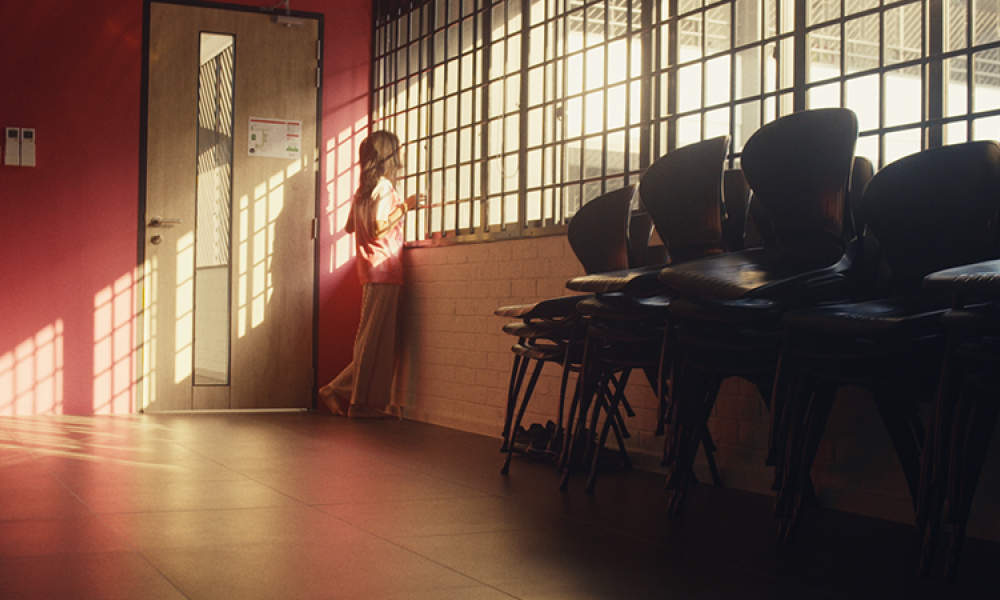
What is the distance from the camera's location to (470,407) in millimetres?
5555

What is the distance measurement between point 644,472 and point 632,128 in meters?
1.58

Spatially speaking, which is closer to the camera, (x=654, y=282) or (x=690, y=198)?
(x=654, y=282)

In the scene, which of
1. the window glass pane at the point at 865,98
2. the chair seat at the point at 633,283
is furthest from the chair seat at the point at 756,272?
the window glass pane at the point at 865,98

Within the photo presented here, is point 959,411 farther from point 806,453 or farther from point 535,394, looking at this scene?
point 535,394

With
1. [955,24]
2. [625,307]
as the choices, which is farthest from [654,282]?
[955,24]

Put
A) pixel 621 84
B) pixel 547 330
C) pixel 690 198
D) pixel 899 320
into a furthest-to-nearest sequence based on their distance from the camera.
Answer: pixel 621 84 < pixel 547 330 < pixel 690 198 < pixel 899 320

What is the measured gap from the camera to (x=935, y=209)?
253 centimetres

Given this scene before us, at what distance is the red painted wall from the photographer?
234 inches

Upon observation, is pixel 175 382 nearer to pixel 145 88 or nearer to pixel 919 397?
pixel 145 88

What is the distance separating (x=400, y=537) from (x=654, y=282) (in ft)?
3.81

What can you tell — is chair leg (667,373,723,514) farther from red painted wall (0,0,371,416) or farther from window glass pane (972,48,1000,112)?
red painted wall (0,0,371,416)

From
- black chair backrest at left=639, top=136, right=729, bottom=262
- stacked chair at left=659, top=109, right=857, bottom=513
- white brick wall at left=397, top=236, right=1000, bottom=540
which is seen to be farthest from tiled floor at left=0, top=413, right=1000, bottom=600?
black chair backrest at left=639, top=136, right=729, bottom=262

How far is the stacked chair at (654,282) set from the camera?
3.09m

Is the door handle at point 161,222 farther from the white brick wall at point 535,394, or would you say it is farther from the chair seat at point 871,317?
the chair seat at point 871,317
